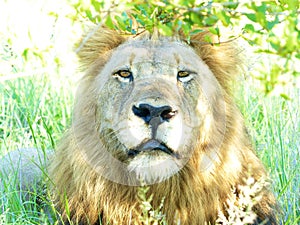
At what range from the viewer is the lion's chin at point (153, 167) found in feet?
11.4

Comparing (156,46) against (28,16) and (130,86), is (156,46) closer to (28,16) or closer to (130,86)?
(130,86)

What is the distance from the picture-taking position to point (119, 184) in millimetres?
3797

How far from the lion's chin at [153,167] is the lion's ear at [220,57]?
711 millimetres

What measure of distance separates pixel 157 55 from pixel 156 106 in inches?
20.6

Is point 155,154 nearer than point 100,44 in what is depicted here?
Yes

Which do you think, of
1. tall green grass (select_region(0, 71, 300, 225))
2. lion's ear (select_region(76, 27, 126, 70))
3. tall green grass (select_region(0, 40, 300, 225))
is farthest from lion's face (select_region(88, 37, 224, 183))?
tall green grass (select_region(0, 71, 300, 225))

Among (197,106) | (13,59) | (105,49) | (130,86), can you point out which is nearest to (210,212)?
(197,106)

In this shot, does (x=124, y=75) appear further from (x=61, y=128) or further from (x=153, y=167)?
(x=61, y=128)

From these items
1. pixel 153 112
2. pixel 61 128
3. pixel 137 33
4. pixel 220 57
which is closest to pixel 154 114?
pixel 153 112

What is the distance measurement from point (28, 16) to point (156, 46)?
408cm

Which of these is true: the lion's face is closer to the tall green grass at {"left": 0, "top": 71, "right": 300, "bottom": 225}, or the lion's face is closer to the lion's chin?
the lion's chin

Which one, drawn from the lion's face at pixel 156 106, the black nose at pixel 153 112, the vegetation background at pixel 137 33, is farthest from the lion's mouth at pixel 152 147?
the vegetation background at pixel 137 33

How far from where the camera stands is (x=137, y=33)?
→ 12.3 ft

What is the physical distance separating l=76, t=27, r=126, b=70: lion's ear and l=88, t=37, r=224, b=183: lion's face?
0.11m
